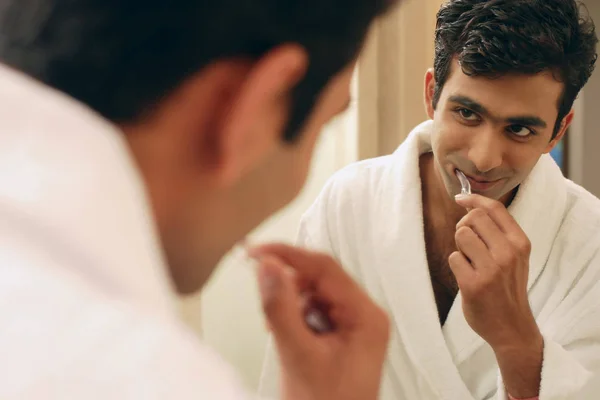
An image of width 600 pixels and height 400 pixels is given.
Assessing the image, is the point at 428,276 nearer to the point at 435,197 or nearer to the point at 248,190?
the point at 435,197

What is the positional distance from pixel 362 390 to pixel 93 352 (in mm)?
240

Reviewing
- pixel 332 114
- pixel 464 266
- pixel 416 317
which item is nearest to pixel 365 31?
pixel 332 114

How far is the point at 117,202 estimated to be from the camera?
246 millimetres

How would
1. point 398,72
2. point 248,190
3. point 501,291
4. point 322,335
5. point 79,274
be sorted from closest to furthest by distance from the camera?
point 79,274, point 248,190, point 322,335, point 501,291, point 398,72

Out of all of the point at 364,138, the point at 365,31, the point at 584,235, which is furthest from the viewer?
the point at 364,138

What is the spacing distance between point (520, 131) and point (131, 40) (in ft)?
2.49

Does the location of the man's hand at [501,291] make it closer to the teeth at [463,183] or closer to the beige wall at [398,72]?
the teeth at [463,183]

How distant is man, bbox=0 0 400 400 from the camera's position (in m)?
0.21

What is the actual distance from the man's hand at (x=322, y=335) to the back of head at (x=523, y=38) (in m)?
0.50

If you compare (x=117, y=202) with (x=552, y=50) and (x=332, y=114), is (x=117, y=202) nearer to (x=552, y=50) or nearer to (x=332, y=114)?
(x=332, y=114)

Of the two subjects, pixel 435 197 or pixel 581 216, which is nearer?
pixel 581 216

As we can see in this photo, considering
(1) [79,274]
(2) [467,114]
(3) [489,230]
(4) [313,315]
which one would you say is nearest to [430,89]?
(2) [467,114]

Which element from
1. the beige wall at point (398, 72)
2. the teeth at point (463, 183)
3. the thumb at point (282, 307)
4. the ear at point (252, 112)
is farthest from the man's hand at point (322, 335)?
the beige wall at point (398, 72)

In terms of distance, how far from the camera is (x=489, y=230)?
0.85 m
